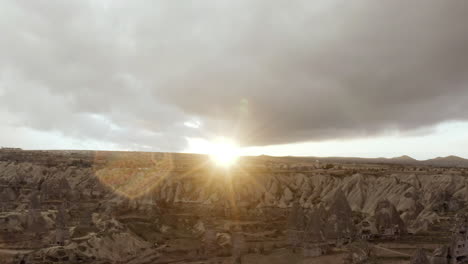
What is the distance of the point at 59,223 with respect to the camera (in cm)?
6169

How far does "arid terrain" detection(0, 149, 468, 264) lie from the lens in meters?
55.9

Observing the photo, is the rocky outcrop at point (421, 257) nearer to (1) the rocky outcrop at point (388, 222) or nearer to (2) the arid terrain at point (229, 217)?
(2) the arid terrain at point (229, 217)

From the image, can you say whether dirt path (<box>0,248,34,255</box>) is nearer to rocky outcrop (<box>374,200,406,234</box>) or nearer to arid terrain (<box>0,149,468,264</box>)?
arid terrain (<box>0,149,468,264</box>)

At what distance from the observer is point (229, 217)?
3644 inches

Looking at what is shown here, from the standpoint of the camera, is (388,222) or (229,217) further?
(229,217)

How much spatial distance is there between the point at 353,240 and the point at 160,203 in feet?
190

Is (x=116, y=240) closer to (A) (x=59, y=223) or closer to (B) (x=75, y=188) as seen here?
(A) (x=59, y=223)

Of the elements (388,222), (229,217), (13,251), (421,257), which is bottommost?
(13,251)

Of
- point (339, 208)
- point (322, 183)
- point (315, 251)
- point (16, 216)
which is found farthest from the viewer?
point (322, 183)

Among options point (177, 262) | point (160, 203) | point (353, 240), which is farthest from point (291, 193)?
point (177, 262)

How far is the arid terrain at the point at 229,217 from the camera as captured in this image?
55.9m

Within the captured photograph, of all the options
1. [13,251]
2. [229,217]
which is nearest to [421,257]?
[13,251]

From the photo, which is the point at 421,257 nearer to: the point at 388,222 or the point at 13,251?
the point at 388,222

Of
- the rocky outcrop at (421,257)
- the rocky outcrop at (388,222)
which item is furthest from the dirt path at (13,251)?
the rocky outcrop at (388,222)
